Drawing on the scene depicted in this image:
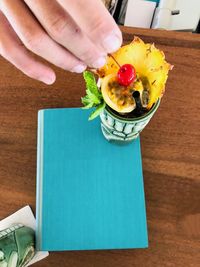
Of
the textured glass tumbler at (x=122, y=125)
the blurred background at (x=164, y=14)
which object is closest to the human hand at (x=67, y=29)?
the textured glass tumbler at (x=122, y=125)

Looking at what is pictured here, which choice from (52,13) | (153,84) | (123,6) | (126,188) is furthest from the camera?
(123,6)

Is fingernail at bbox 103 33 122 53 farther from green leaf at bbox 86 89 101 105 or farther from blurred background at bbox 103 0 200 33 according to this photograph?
blurred background at bbox 103 0 200 33

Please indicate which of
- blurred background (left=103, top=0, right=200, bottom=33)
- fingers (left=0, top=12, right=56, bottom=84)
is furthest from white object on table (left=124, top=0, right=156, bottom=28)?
fingers (left=0, top=12, right=56, bottom=84)

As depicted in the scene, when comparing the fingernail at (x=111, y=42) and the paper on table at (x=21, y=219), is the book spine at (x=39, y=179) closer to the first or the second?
the paper on table at (x=21, y=219)

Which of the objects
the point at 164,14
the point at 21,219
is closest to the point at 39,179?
the point at 21,219

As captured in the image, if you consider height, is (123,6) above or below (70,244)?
above

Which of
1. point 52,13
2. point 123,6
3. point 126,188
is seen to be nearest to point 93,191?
point 126,188

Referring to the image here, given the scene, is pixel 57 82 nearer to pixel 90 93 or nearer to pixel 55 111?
pixel 55 111
